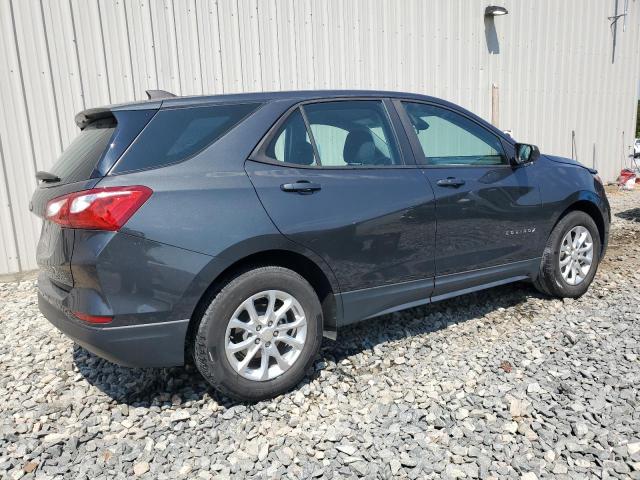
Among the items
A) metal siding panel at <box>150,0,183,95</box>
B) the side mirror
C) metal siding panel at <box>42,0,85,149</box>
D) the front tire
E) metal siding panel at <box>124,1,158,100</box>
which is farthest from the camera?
metal siding panel at <box>150,0,183,95</box>

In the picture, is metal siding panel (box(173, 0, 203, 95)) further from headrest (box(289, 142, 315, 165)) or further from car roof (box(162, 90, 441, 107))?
headrest (box(289, 142, 315, 165))

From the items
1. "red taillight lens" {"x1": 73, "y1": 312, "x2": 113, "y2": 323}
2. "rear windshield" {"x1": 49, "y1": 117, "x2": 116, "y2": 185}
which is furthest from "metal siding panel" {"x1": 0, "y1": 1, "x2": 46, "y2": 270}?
"red taillight lens" {"x1": 73, "y1": 312, "x2": 113, "y2": 323}

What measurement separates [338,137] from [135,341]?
171 centimetres

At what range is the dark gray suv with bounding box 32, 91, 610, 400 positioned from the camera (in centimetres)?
239

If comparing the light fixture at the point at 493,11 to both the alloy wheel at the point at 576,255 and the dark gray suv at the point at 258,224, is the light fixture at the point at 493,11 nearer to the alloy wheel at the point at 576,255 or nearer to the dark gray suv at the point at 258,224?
the alloy wheel at the point at 576,255

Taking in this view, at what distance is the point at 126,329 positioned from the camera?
241 centimetres

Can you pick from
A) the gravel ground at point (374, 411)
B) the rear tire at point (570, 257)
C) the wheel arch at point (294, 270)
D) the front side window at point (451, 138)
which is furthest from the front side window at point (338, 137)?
the rear tire at point (570, 257)

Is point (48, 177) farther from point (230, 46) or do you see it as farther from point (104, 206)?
point (230, 46)

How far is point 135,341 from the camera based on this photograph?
2441 millimetres

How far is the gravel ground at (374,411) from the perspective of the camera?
2.32m

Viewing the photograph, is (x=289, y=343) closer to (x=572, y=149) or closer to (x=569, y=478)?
(x=569, y=478)

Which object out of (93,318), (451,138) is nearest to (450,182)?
(451,138)

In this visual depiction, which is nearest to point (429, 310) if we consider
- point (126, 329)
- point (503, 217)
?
point (503, 217)

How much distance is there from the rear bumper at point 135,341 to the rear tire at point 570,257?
2.96 meters
